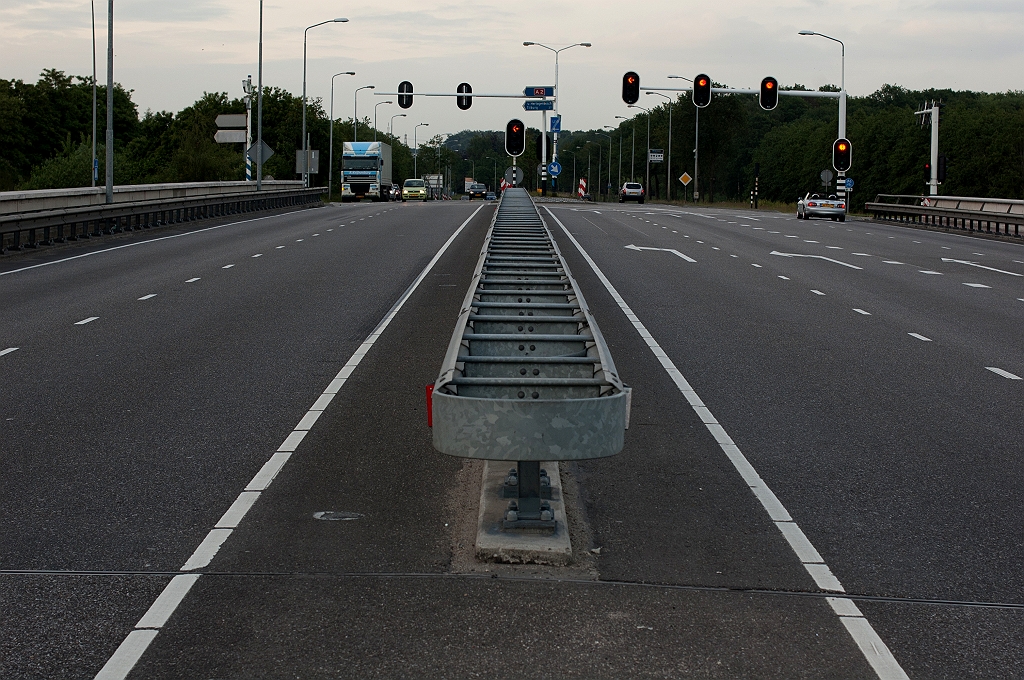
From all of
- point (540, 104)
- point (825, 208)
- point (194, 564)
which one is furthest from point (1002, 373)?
point (540, 104)

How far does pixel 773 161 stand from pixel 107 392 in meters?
151

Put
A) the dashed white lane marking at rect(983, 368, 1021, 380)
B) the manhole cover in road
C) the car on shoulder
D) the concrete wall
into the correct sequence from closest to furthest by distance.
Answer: the manhole cover in road < the dashed white lane marking at rect(983, 368, 1021, 380) < the concrete wall < the car on shoulder

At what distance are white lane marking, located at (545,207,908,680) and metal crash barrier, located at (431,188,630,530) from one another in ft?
A: 3.80

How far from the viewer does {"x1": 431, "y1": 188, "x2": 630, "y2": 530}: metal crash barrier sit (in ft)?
18.9

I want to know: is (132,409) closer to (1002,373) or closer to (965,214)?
(1002,373)

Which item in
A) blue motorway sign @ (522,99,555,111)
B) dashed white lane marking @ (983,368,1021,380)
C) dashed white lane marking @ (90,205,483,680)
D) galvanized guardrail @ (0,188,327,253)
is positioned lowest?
dashed white lane marking @ (90,205,483,680)

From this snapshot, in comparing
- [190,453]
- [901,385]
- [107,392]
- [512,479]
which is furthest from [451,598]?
[901,385]

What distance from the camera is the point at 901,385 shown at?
11.4 m

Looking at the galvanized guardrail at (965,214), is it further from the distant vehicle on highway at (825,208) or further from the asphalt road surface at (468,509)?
the asphalt road surface at (468,509)

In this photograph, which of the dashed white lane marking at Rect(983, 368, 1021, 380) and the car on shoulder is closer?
the dashed white lane marking at Rect(983, 368, 1021, 380)

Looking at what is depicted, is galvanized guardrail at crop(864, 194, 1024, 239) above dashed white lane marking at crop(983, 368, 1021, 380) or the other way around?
above

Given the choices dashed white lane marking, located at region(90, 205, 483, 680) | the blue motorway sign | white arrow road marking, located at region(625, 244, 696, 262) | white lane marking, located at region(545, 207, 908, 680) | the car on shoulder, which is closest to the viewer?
dashed white lane marking, located at region(90, 205, 483, 680)

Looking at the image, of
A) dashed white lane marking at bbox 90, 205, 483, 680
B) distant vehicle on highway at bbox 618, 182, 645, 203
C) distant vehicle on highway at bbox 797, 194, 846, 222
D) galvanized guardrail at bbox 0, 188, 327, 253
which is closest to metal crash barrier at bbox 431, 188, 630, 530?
dashed white lane marking at bbox 90, 205, 483, 680

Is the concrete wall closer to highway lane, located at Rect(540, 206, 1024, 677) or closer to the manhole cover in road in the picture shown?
highway lane, located at Rect(540, 206, 1024, 677)
